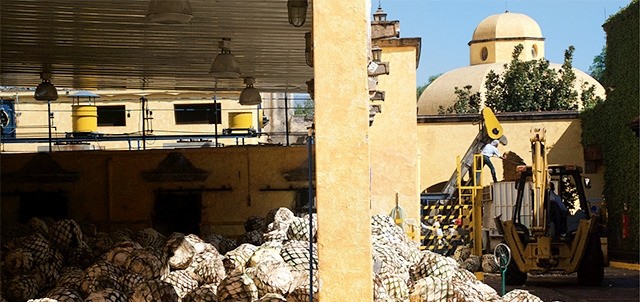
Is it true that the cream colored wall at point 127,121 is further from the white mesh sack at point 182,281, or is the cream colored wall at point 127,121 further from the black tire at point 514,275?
the white mesh sack at point 182,281

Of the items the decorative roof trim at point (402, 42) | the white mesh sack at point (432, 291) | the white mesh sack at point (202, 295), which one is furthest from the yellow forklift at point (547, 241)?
the white mesh sack at point (202, 295)

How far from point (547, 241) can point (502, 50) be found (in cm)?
3619

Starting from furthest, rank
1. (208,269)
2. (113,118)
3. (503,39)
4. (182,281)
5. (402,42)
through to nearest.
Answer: (503,39) < (113,118) < (402,42) < (208,269) < (182,281)

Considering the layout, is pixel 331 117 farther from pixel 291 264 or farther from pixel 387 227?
pixel 387 227

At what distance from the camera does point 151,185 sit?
17469 millimetres

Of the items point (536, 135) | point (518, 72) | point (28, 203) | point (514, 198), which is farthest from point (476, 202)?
point (518, 72)

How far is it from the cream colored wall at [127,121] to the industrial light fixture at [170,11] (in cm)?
1847

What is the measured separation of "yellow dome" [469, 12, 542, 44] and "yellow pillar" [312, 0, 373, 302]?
1960 inches

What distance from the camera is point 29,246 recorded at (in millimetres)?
11391

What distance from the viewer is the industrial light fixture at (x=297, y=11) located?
12.0m

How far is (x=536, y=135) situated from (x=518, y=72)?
22.2 m

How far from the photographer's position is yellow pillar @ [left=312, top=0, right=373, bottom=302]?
7062 millimetres

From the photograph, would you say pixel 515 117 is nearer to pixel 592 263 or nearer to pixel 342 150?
pixel 592 263

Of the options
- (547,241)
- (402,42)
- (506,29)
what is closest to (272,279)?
(547,241)
